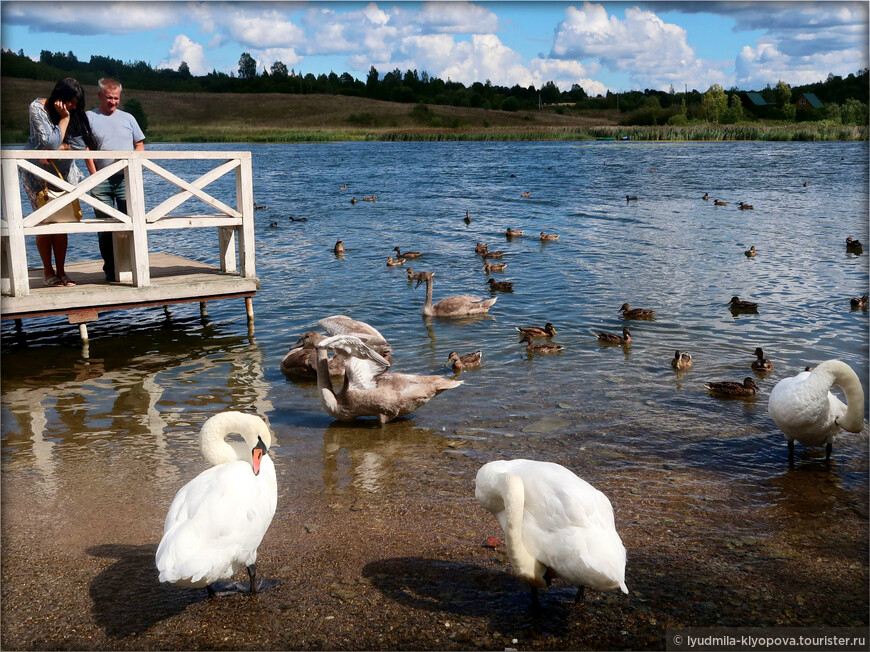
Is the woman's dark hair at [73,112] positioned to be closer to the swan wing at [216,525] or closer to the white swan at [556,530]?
the swan wing at [216,525]

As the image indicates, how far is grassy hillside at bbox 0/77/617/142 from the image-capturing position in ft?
313

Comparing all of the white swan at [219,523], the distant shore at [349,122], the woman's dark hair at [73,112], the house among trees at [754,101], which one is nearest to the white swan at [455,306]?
the woman's dark hair at [73,112]

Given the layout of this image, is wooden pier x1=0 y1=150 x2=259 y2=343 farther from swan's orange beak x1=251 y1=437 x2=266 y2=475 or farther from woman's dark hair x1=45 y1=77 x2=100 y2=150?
swan's orange beak x1=251 y1=437 x2=266 y2=475

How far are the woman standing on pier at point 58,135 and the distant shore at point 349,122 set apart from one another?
239 ft

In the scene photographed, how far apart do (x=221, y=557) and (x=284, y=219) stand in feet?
81.3

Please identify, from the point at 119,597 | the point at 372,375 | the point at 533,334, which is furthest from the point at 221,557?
the point at 533,334

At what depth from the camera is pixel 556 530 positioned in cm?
465

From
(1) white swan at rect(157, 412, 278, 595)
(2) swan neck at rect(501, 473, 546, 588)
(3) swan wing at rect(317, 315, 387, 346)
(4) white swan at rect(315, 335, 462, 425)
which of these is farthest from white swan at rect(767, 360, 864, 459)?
(1) white swan at rect(157, 412, 278, 595)

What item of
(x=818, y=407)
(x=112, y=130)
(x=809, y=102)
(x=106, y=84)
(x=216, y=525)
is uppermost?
(x=809, y=102)

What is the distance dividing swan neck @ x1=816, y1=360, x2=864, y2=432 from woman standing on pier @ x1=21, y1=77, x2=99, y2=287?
9.34 meters

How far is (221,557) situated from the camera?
15.1 feet

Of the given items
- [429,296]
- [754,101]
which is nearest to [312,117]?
[754,101]

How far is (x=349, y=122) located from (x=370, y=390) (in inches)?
4121

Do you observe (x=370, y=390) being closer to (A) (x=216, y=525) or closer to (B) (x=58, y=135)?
(A) (x=216, y=525)
